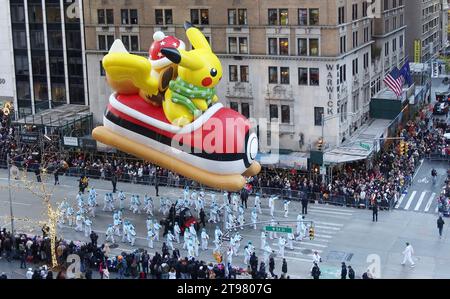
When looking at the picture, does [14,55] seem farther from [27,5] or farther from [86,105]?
[86,105]

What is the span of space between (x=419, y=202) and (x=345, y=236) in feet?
27.9

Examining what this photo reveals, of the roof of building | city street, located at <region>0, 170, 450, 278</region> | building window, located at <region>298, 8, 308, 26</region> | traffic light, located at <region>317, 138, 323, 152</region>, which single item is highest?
building window, located at <region>298, 8, 308, 26</region>

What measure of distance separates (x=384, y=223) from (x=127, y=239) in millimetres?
15501

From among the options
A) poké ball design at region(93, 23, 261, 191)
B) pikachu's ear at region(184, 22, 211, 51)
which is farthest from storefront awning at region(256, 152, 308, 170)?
pikachu's ear at region(184, 22, 211, 51)

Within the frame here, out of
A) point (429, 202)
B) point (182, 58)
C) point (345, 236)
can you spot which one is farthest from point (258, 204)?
point (182, 58)

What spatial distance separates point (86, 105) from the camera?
65312mm

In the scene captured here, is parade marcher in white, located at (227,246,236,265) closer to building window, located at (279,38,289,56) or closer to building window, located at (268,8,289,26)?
building window, located at (279,38,289,56)

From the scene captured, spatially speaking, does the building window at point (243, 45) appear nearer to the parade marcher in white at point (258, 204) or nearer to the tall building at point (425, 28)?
the parade marcher in white at point (258, 204)

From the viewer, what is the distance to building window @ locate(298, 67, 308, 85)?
54.4m

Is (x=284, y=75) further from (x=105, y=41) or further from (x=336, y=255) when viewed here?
(x=336, y=255)

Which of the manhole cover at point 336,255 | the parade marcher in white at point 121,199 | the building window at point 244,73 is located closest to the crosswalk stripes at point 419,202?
the manhole cover at point 336,255

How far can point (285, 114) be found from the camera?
55.5m

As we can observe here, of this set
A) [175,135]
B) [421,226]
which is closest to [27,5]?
[175,135]

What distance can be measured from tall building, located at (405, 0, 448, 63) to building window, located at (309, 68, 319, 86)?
3376cm
